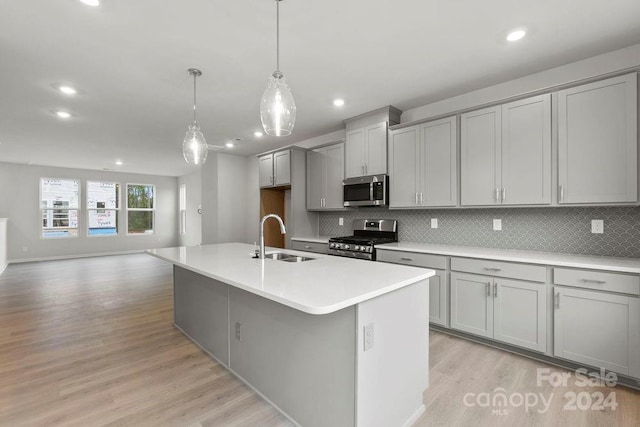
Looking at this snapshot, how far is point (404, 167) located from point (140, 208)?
897 centimetres

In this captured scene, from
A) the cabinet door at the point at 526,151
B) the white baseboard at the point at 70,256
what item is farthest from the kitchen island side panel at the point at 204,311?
the white baseboard at the point at 70,256

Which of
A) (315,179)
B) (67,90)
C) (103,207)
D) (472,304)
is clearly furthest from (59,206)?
(472,304)

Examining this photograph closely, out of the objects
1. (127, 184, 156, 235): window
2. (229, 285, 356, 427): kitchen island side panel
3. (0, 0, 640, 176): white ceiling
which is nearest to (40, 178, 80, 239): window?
(127, 184, 156, 235): window

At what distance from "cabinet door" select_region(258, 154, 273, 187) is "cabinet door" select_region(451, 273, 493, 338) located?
11.4 feet

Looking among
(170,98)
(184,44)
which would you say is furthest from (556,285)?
(170,98)

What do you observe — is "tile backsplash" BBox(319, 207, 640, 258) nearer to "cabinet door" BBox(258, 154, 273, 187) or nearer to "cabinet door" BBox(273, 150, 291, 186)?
"cabinet door" BBox(273, 150, 291, 186)

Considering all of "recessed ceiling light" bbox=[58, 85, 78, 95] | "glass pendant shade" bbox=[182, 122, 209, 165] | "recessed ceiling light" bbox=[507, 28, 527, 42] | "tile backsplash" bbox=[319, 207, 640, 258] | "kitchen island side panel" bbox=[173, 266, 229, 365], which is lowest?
"kitchen island side panel" bbox=[173, 266, 229, 365]

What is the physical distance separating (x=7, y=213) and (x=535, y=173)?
10746 mm

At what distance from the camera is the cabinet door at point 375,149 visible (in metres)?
3.76

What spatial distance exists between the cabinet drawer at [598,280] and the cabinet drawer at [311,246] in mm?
2642

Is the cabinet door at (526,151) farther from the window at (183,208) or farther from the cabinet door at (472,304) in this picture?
the window at (183,208)

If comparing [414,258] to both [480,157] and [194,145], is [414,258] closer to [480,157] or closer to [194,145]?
[480,157]

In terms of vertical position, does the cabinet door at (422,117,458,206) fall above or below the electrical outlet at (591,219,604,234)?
above

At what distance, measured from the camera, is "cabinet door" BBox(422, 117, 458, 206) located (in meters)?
3.19
